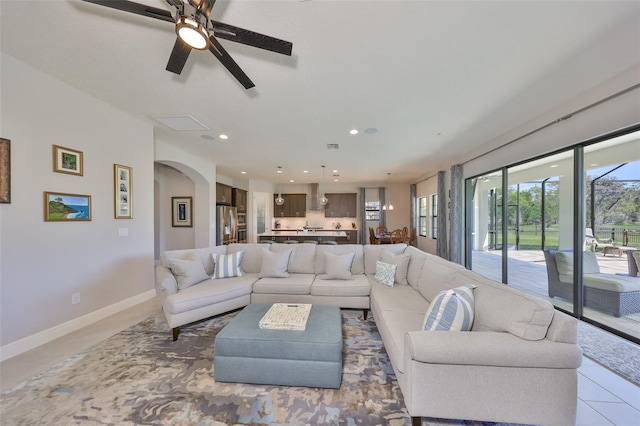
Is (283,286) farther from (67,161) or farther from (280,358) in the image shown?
(67,161)

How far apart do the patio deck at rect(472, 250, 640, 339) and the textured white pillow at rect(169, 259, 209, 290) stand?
5052 mm

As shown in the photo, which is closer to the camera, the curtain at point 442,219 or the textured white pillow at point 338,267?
the textured white pillow at point 338,267

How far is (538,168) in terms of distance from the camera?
377 centimetres

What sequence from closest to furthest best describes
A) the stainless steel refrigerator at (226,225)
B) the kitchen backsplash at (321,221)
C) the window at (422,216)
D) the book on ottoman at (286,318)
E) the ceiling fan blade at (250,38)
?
the ceiling fan blade at (250,38), the book on ottoman at (286,318), the stainless steel refrigerator at (226,225), the window at (422,216), the kitchen backsplash at (321,221)

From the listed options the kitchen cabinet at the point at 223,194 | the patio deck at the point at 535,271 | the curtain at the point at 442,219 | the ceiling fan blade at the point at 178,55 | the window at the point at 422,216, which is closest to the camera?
the ceiling fan blade at the point at 178,55

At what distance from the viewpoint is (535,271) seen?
432cm

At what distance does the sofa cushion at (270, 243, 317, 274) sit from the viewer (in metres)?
3.61

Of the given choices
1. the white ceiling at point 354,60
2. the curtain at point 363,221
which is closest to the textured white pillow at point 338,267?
the white ceiling at point 354,60

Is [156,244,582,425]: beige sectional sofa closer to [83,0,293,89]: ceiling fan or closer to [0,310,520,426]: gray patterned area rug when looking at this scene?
[0,310,520,426]: gray patterned area rug

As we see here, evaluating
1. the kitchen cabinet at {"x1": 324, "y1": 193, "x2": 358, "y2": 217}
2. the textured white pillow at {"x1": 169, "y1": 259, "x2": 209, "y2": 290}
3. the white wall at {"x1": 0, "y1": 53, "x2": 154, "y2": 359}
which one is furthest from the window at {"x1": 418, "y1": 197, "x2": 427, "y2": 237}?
the white wall at {"x1": 0, "y1": 53, "x2": 154, "y2": 359}

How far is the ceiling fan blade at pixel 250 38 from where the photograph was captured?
1513 millimetres

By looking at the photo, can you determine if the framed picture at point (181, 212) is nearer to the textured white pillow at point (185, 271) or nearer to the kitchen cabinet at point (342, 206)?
the textured white pillow at point (185, 271)

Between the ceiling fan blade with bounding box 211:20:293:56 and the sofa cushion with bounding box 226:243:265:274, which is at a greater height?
the ceiling fan blade with bounding box 211:20:293:56

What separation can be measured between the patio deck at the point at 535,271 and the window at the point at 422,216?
2.92 m
